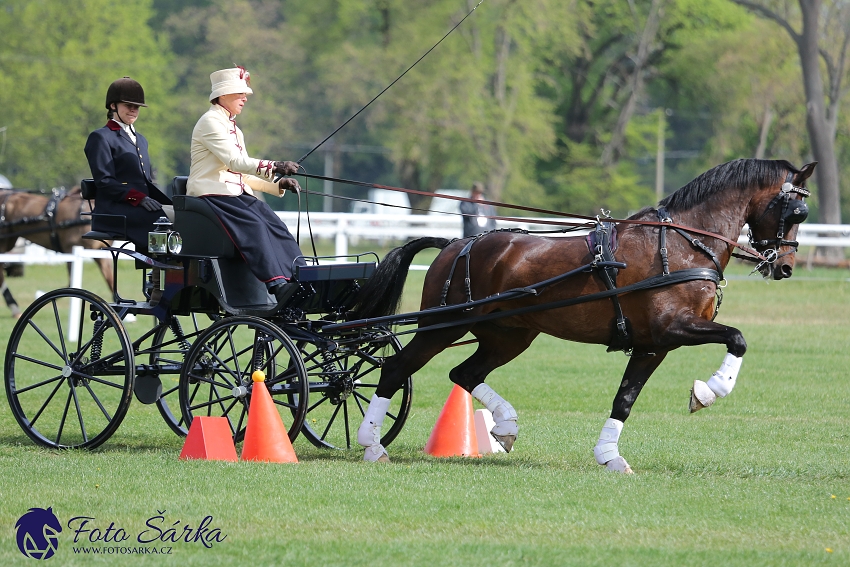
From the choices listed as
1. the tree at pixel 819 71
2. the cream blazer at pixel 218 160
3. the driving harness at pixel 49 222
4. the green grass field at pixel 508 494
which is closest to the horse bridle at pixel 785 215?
→ the green grass field at pixel 508 494

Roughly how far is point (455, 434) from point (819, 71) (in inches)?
1059

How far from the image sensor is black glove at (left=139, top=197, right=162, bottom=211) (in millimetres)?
7660

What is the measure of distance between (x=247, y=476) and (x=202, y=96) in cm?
4725

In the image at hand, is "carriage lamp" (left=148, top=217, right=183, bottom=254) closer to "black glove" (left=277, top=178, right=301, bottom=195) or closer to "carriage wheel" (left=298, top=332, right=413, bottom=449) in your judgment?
"black glove" (left=277, top=178, right=301, bottom=195)

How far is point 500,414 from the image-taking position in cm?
731

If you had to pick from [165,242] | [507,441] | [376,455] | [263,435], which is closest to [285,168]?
[165,242]

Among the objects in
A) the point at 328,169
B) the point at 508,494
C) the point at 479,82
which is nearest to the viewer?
the point at 508,494

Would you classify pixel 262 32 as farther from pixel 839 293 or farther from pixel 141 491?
pixel 141 491

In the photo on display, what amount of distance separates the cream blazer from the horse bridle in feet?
9.89

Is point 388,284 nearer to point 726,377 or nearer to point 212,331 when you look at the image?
point 212,331

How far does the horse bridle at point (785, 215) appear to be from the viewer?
22.5 feet

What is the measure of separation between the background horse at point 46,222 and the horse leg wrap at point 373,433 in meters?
9.52

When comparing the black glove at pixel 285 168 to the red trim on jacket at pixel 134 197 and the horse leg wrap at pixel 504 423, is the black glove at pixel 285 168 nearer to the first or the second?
the red trim on jacket at pixel 134 197

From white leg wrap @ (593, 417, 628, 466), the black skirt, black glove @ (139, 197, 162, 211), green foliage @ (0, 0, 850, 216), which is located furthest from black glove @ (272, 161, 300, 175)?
green foliage @ (0, 0, 850, 216)
